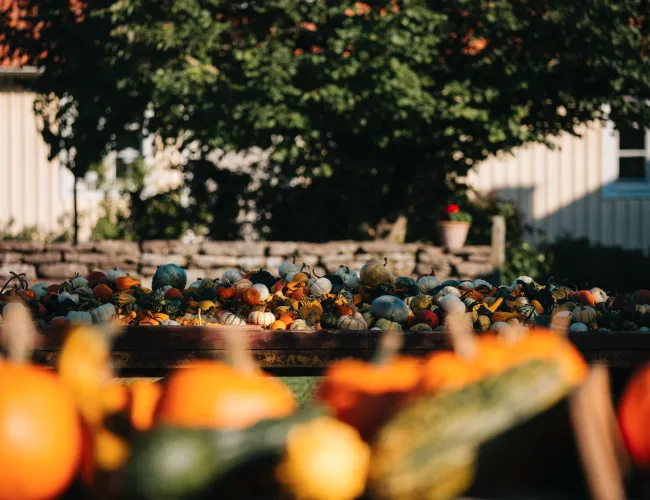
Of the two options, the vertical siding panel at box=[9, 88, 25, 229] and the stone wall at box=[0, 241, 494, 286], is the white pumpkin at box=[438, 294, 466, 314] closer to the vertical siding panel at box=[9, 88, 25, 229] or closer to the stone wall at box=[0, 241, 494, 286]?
the stone wall at box=[0, 241, 494, 286]

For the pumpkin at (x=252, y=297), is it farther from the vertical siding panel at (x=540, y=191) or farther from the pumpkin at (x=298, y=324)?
the vertical siding panel at (x=540, y=191)

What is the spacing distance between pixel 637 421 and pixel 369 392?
13.9 inches

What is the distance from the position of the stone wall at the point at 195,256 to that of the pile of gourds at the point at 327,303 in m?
4.08

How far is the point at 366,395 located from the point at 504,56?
321 inches

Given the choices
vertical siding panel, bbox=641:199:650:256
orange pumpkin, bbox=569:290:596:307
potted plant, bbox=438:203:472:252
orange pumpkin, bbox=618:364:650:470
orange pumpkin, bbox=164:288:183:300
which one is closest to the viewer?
orange pumpkin, bbox=618:364:650:470

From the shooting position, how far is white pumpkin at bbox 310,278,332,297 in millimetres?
4245

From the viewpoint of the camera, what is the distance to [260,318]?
3975 mm

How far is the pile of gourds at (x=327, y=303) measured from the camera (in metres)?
3.74

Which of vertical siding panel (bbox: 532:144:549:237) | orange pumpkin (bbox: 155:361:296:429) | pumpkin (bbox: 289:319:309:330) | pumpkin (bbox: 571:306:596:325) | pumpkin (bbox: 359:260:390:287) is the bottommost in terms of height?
pumpkin (bbox: 289:319:309:330)

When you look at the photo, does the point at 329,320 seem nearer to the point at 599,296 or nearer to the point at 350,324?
the point at 350,324

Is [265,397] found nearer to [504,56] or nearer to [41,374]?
[41,374]

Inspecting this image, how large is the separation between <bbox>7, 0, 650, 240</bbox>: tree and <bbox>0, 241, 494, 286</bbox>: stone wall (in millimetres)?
887

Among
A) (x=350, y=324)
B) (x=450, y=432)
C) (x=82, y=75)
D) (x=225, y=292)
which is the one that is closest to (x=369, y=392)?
(x=450, y=432)

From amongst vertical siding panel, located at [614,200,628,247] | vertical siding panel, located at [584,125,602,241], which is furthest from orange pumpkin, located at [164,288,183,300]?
vertical siding panel, located at [614,200,628,247]
